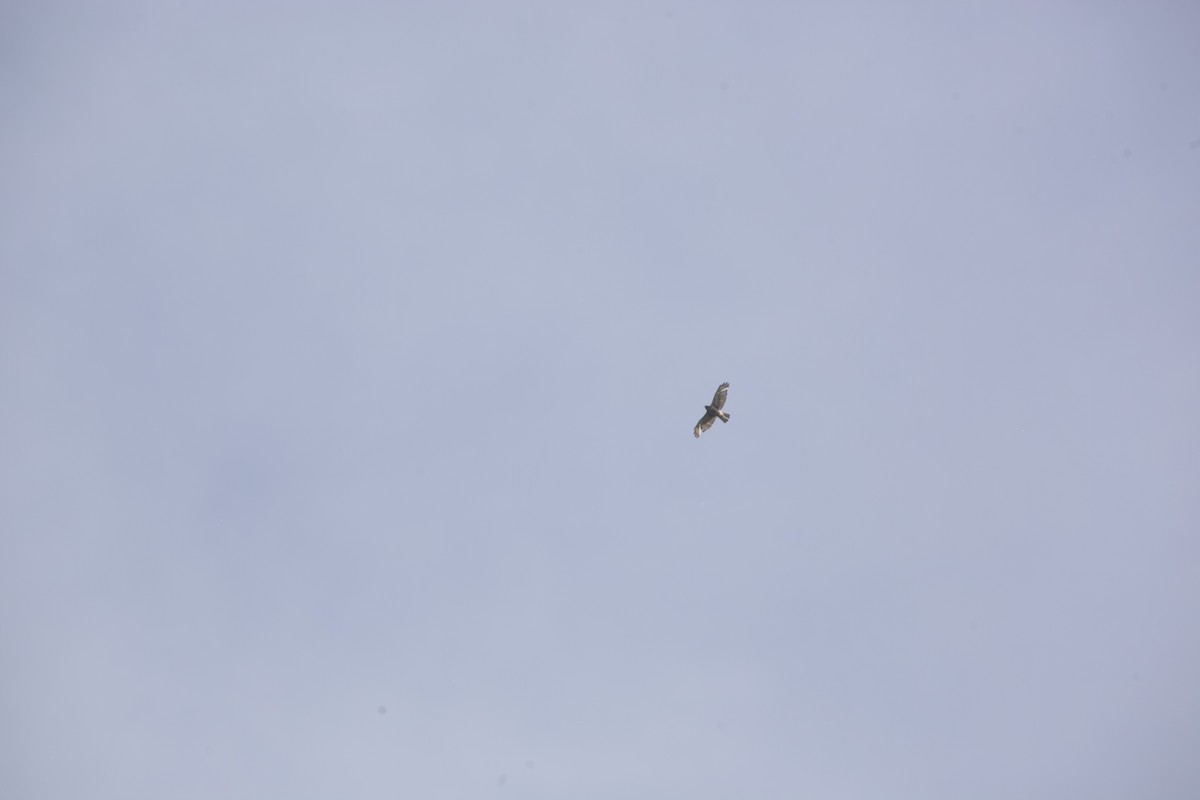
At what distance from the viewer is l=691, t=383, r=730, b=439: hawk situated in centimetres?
4728

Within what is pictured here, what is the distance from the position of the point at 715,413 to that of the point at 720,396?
50.9 inches

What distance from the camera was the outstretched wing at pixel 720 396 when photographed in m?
47.2

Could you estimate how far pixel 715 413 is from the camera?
158 feet

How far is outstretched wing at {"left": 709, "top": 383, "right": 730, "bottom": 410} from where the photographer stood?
1857 inches

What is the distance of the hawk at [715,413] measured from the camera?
155 ft

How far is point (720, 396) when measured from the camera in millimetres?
47438

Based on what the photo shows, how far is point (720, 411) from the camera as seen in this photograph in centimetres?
4794
